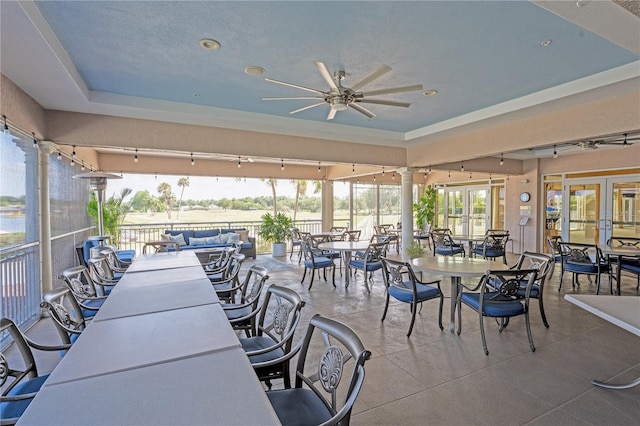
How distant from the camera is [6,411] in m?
1.46

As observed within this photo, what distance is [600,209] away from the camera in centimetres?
812

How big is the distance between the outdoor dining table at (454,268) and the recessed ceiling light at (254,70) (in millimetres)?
2898

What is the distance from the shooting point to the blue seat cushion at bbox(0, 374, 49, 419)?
1.45m

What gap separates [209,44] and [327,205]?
28.2 feet

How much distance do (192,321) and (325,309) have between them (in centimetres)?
297

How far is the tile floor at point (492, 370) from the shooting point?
2.25 m

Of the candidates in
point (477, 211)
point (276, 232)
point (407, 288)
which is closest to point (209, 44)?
point (407, 288)

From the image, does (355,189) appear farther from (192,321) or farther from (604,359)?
(192,321)

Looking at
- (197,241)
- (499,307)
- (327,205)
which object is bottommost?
(499,307)

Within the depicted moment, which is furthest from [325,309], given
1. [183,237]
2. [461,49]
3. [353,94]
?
[183,237]

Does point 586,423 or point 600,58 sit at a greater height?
point 600,58

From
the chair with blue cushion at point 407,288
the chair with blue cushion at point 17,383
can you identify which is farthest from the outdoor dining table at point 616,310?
the chair with blue cushion at point 17,383

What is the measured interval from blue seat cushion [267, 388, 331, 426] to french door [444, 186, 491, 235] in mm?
10815

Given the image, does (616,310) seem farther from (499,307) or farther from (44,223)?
(44,223)
